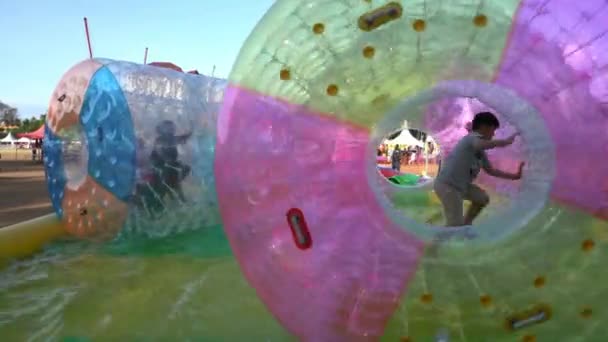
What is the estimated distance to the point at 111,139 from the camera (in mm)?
4566

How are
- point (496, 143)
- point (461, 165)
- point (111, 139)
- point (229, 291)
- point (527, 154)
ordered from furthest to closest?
point (111, 139), point (461, 165), point (229, 291), point (496, 143), point (527, 154)

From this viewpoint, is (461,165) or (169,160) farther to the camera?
(169,160)

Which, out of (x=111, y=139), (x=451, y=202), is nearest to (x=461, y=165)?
(x=451, y=202)

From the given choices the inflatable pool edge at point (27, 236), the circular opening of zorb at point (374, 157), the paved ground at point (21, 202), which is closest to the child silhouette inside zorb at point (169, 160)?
the inflatable pool edge at point (27, 236)

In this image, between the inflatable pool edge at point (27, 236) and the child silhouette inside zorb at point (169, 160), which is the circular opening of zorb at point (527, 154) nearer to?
the child silhouette inside zorb at point (169, 160)

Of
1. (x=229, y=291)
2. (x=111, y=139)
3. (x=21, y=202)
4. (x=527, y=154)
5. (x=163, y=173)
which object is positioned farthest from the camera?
(x=21, y=202)

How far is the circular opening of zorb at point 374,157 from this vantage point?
2.03 meters

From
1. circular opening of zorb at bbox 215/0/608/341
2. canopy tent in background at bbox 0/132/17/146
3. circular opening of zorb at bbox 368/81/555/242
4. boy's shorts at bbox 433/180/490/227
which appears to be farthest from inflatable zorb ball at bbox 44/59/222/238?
canopy tent in background at bbox 0/132/17/146

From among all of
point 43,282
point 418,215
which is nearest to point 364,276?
point 43,282

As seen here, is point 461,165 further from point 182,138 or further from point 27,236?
point 27,236

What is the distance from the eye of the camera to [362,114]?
208cm

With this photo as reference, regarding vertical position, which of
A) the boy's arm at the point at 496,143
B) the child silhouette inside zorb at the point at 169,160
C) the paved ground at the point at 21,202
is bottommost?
the paved ground at the point at 21,202

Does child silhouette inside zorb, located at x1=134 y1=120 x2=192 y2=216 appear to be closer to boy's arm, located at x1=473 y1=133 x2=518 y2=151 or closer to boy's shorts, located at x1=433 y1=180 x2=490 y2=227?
boy's shorts, located at x1=433 y1=180 x2=490 y2=227

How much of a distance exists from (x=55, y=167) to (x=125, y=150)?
838mm
